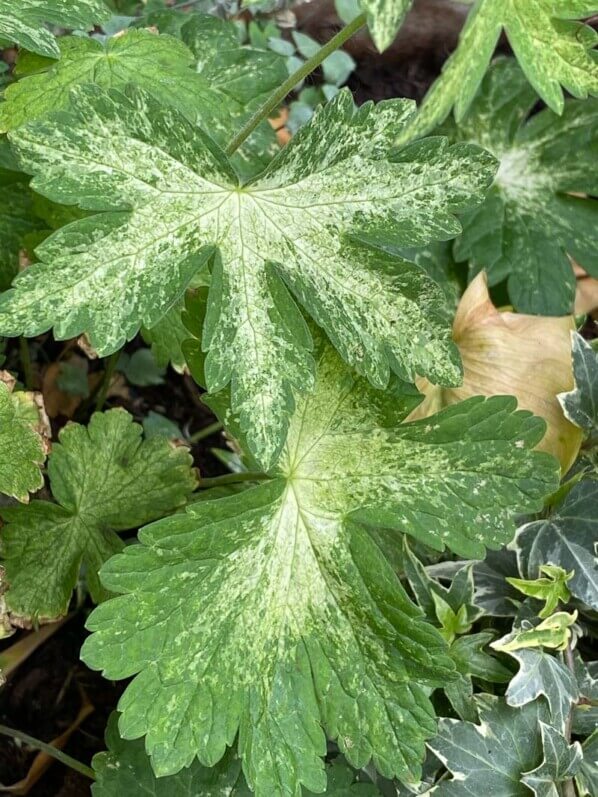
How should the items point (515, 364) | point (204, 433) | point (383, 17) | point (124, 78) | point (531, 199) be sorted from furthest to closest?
point (204, 433), point (531, 199), point (515, 364), point (124, 78), point (383, 17)

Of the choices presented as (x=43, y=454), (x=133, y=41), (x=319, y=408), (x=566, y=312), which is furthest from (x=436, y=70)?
(x=43, y=454)

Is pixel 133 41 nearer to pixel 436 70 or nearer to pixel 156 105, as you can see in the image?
pixel 156 105

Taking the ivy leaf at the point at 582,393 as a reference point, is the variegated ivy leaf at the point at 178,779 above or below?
above

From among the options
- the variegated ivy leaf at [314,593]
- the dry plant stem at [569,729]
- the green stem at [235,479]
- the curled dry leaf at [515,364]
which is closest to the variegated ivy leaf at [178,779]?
the variegated ivy leaf at [314,593]

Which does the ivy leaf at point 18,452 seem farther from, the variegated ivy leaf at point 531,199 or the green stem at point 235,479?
the variegated ivy leaf at point 531,199

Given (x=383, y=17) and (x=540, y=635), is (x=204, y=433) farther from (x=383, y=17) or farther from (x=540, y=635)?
(x=383, y=17)

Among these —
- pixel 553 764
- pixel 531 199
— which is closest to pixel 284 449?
pixel 553 764
